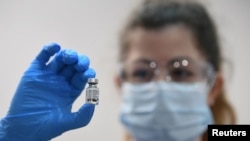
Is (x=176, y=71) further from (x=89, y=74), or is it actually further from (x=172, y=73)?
(x=89, y=74)

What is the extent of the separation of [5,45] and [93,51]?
0.44m

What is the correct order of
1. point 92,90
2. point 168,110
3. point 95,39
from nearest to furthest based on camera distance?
point 168,110 < point 92,90 < point 95,39

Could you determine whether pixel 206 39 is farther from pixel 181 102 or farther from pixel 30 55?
pixel 30 55

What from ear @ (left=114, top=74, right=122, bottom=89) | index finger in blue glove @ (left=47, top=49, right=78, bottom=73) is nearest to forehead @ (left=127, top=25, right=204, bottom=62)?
ear @ (left=114, top=74, right=122, bottom=89)

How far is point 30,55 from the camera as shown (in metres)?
1.39

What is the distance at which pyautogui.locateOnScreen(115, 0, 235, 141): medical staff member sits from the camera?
0.88 m

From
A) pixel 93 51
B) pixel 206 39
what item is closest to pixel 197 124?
pixel 206 39

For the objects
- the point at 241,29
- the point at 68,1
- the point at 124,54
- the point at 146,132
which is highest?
the point at 68,1

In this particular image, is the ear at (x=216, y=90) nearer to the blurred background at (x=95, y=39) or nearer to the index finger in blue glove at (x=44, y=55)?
the blurred background at (x=95, y=39)

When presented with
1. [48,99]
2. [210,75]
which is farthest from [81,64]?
[210,75]

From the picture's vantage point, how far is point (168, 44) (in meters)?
Answer: 0.89

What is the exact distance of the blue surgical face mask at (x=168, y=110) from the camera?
0.88 meters

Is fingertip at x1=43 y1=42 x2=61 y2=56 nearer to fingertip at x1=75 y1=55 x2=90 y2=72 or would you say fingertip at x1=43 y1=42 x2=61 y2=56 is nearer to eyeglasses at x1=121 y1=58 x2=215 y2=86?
fingertip at x1=75 y1=55 x2=90 y2=72

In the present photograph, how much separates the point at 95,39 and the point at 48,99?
356 millimetres
